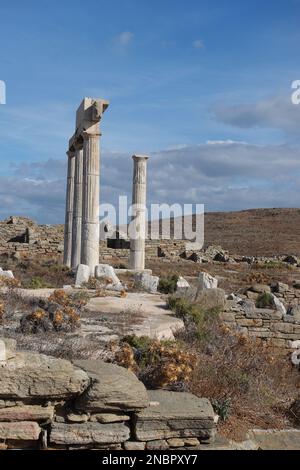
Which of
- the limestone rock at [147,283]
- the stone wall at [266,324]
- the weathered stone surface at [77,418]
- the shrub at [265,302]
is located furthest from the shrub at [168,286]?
the weathered stone surface at [77,418]

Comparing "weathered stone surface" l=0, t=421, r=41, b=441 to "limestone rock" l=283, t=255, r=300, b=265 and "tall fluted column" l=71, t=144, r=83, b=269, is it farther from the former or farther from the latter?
"limestone rock" l=283, t=255, r=300, b=265

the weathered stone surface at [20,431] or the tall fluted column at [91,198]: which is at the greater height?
the tall fluted column at [91,198]

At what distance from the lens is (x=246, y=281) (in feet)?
77.2

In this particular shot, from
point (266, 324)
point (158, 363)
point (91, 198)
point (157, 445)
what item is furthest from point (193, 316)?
point (91, 198)

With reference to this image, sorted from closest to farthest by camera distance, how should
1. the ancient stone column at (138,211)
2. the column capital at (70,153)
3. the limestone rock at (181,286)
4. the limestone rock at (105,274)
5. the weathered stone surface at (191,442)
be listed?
1. the weathered stone surface at (191,442)
2. the limestone rock at (181,286)
3. the limestone rock at (105,274)
4. the column capital at (70,153)
5. the ancient stone column at (138,211)

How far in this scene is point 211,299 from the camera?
43.4 ft

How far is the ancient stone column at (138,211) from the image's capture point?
24.3m

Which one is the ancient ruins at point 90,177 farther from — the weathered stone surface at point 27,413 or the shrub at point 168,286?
the weathered stone surface at point 27,413

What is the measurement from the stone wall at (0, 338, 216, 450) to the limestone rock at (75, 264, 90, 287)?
470 inches

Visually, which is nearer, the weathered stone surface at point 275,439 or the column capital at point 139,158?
the weathered stone surface at point 275,439

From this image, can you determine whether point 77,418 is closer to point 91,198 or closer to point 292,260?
point 91,198

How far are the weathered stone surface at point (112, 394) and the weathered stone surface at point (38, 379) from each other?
0.37ft

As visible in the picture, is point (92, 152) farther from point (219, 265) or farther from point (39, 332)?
point (219, 265)
